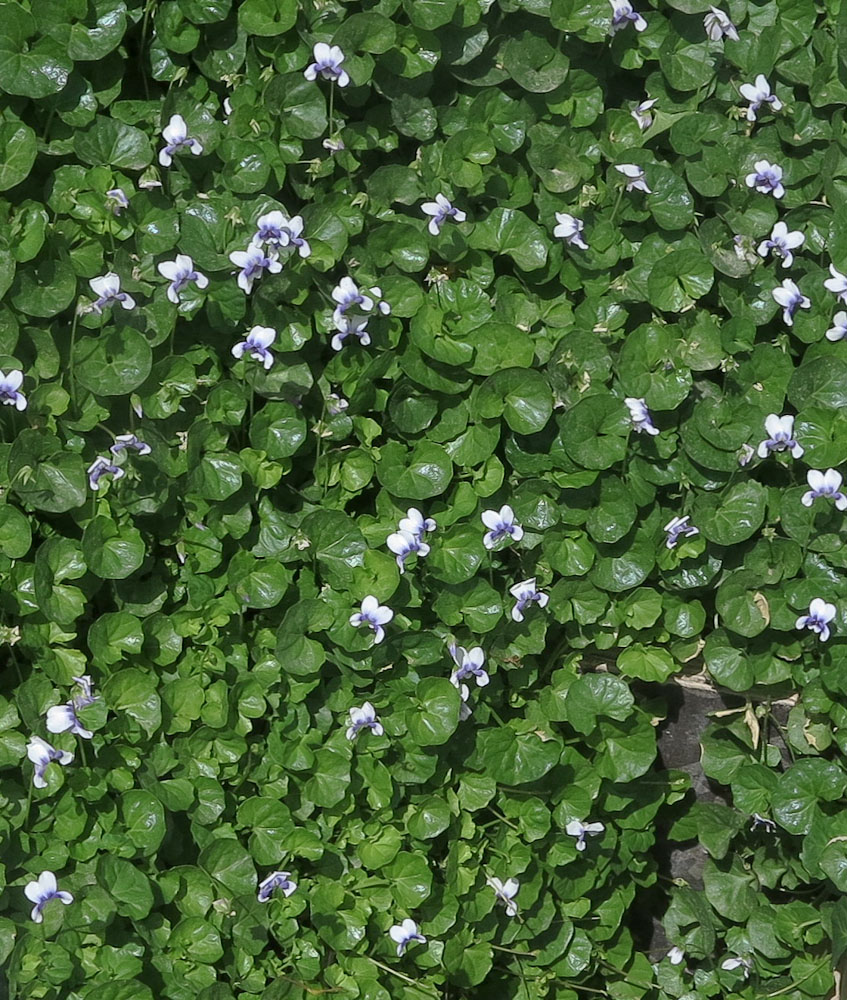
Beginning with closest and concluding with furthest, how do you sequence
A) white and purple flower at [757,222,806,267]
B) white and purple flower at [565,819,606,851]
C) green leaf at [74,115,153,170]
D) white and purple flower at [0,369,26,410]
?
1. white and purple flower at [0,369,26,410]
2. green leaf at [74,115,153,170]
3. white and purple flower at [757,222,806,267]
4. white and purple flower at [565,819,606,851]

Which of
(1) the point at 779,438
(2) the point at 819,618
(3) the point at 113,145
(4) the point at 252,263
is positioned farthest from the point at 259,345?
(2) the point at 819,618

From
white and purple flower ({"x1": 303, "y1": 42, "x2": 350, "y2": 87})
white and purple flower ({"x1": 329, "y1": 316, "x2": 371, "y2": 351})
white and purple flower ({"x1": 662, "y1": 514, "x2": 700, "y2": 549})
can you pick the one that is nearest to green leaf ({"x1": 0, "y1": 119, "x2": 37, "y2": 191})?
white and purple flower ({"x1": 303, "y1": 42, "x2": 350, "y2": 87})

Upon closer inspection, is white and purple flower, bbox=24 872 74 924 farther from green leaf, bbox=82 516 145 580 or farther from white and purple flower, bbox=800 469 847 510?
white and purple flower, bbox=800 469 847 510

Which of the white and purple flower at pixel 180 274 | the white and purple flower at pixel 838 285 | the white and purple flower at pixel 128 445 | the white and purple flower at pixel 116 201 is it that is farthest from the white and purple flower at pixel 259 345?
the white and purple flower at pixel 838 285

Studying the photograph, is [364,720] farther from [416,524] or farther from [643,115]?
[643,115]

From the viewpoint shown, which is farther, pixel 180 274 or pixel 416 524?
pixel 416 524

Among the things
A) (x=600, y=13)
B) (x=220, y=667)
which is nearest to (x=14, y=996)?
(x=220, y=667)

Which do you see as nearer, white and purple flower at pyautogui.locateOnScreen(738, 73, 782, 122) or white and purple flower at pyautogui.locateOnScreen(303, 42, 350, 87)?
white and purple flower at pyautogui.locateOnScreen(303, 42, 350, 87)
